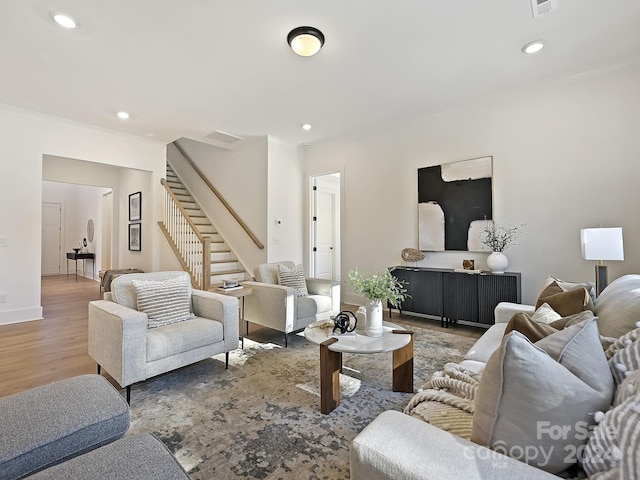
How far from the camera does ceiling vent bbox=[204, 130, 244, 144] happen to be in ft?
16.6

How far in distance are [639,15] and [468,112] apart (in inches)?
67.7

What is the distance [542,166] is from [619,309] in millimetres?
2587

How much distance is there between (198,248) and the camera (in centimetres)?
511

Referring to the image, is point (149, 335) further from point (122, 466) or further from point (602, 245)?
point (602, 245)

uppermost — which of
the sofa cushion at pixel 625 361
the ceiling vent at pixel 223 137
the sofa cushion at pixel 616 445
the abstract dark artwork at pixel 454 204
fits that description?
the ceiling vent at pixel 223 137

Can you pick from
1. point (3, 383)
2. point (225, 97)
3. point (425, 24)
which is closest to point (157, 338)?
point (3, 383)

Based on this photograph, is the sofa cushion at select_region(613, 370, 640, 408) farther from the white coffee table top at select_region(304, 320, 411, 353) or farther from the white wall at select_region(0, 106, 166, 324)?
the white wall at select_region(0, 106, 166, 324)

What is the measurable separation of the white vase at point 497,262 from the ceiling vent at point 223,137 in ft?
13.8

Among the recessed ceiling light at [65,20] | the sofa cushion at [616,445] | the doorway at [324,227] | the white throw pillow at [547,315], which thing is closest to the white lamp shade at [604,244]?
the white throw pillow at [547,315]

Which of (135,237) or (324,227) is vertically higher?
(324,227)

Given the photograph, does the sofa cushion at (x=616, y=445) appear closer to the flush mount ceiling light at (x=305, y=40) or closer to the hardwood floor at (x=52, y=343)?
the flush mount ceiling light at (x=305, y=40)

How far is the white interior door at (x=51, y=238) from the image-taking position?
30.9 ft

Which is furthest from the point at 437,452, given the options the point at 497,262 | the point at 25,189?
the point at 25,189

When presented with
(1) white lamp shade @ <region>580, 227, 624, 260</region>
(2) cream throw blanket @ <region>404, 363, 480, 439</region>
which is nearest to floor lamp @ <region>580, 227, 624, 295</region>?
(1) white lamp shade @ <region>580, 227, 624, 260</region>
